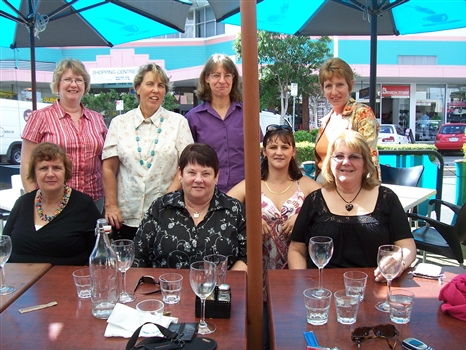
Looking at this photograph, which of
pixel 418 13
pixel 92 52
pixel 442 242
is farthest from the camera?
pixel 92 52

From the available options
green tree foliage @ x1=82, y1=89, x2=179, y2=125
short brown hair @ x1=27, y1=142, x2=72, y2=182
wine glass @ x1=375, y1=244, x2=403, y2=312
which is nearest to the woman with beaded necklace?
short brown hair @ x1=27, y1=142, x2=72, y2=182

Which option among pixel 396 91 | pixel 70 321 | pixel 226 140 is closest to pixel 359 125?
pixel 226 140

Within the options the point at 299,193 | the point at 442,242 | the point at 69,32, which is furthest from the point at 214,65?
the point at 69,32

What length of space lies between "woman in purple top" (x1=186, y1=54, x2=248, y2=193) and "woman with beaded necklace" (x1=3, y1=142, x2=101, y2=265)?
89 centimetres

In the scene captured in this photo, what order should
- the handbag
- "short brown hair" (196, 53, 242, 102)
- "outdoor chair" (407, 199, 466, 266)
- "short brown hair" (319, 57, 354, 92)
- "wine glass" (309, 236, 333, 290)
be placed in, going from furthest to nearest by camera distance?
"outdoor chair" (407, 199, 466, 266), "short brown hair" (319, 57, 354, 92), "short brown hair" (196, 53, 242, 102), "wine glass" (309, 236, 333, 290), the handbag

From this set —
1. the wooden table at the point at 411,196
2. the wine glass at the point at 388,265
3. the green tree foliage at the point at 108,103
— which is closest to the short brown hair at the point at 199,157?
the wine glass at the point at 388,265

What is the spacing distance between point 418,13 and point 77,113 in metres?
3.68

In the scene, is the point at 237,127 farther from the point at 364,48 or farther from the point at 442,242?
the point at 364,48

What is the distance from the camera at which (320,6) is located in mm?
4727

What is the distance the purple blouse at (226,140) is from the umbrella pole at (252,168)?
1251 millimetres

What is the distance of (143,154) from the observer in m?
2.79

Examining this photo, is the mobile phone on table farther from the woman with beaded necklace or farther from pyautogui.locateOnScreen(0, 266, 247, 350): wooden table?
the woman with beaded necklace

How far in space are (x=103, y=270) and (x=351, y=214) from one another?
4.08 feet

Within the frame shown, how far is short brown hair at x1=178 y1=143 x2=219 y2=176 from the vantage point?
228 centimetres
